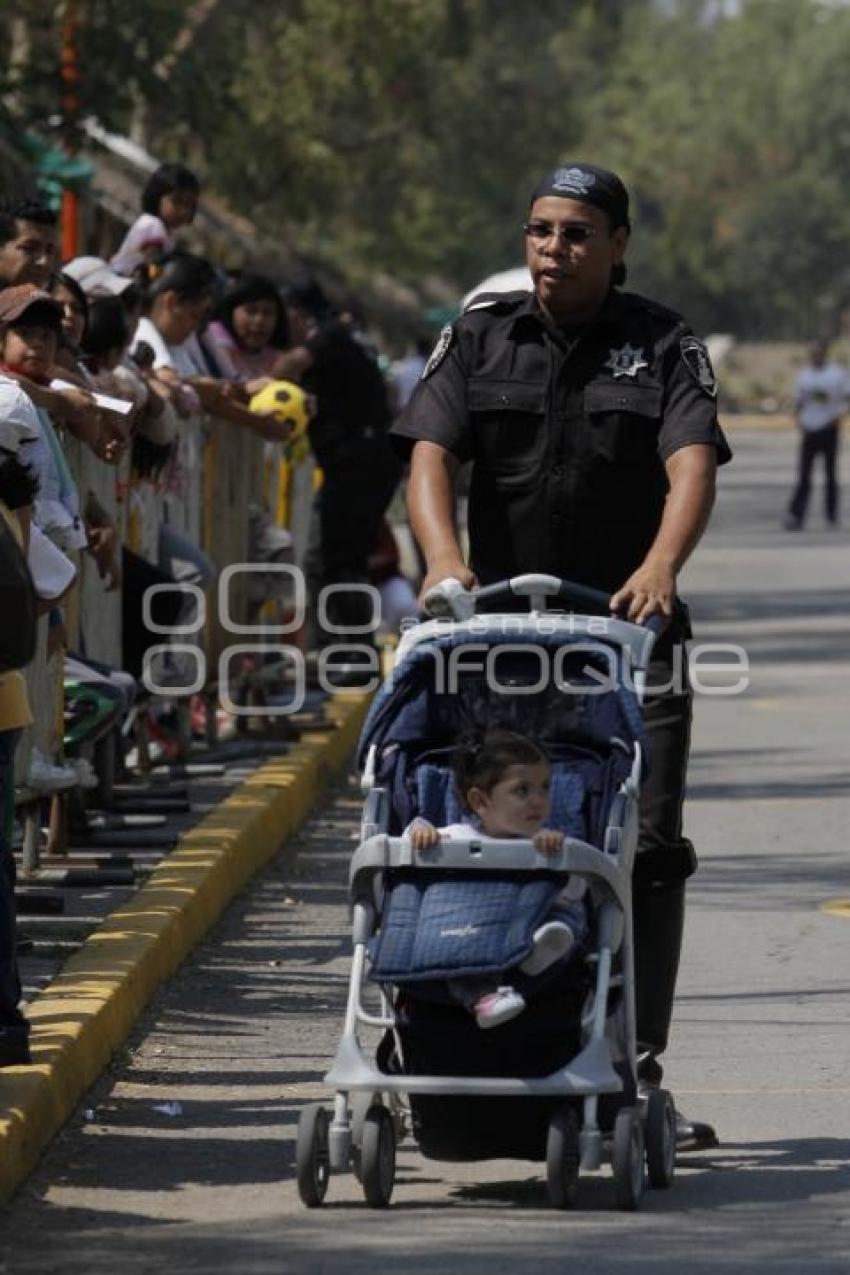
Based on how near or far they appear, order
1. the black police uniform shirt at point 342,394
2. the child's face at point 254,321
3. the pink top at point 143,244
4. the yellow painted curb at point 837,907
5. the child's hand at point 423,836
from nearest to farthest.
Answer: the child's hand at point 423,836 → the yellow painted curb at point 837,907 → the pink top at point 143,244 → the child's face at point 254,321 → the black police uniform shirt at point 342,394

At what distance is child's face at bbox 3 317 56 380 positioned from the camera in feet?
31.8

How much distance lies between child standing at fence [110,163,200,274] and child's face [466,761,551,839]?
27.0 ft

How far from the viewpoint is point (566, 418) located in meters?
7.20

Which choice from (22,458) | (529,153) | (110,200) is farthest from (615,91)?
(22,458)

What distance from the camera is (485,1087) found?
6453 millimetres

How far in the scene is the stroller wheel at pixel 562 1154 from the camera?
256 inches

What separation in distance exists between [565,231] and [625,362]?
12.2 inches

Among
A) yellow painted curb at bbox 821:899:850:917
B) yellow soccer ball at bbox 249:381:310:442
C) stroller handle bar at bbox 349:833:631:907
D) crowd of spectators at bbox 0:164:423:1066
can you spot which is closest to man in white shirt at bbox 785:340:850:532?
crowd of spectators at bbox 0:164:423:1066

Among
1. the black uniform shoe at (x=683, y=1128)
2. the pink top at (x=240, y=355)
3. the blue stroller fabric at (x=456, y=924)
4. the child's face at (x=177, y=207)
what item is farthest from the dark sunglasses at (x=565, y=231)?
the pink top at (x=240, y=355)

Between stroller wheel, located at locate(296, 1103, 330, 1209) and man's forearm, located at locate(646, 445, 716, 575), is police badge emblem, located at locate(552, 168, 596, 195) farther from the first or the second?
stroller wheel, located at locate(296, 1103, 330, 1209)

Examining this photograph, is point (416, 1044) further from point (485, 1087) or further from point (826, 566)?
point (826, 566)

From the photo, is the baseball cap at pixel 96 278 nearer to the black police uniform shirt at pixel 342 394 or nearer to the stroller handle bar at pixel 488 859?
the black police uniform shirt at pixel 342 394

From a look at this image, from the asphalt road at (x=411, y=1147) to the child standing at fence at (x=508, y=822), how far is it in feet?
1.47

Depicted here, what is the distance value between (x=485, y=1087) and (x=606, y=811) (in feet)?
2.30
